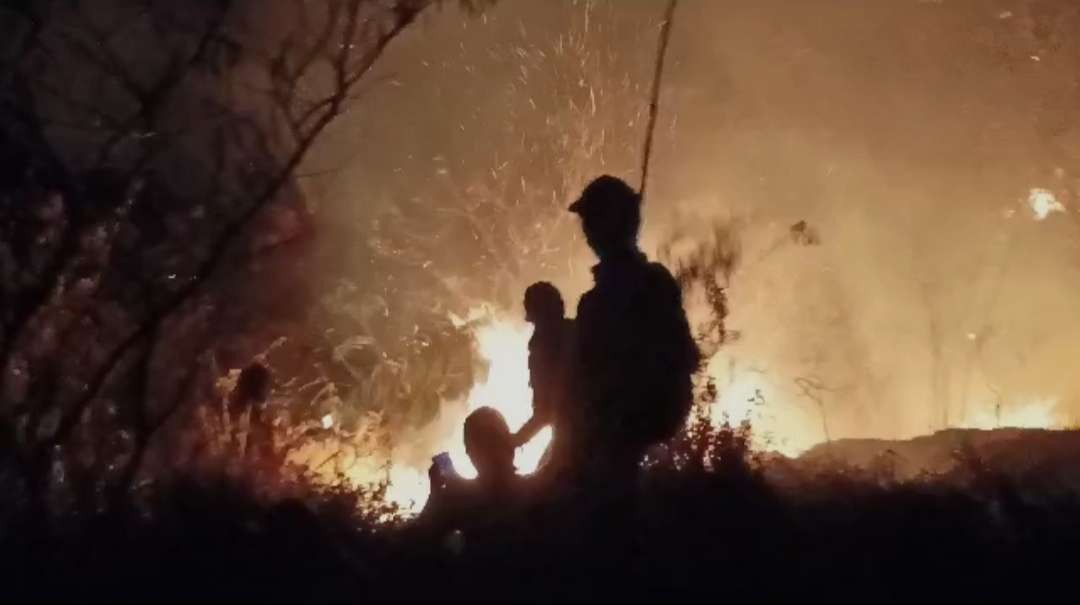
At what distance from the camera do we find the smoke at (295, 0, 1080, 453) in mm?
15617

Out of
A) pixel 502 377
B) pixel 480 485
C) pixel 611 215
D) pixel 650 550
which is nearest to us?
pixel 650 550

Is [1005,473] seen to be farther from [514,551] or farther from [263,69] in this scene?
[263,69]

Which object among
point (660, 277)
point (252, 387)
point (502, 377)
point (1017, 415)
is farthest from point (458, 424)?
point (660, 277)

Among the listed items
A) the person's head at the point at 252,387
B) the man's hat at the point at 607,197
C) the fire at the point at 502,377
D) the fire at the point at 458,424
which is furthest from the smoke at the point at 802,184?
Result: the man's hat at the point at 607,197

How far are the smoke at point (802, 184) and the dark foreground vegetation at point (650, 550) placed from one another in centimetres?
874

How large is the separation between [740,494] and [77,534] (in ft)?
11.0

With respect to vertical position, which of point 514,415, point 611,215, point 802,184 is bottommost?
point 611,215

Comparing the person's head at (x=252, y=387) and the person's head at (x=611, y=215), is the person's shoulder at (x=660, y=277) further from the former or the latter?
the person's head at (x=252, y=387)

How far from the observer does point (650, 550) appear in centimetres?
573

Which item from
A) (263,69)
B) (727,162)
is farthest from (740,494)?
(727,162)

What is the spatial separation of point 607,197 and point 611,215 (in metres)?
0.09

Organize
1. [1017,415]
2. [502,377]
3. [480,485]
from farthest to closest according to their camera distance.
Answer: [1017,415], [502,377], [480,485]

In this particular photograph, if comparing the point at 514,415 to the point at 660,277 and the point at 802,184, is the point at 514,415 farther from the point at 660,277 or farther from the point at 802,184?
the point at 802,184

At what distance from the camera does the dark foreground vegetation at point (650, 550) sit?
545 centimetres
